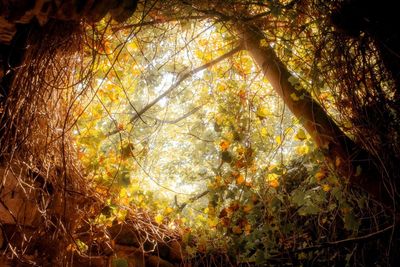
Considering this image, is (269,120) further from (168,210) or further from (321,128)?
(168,210)

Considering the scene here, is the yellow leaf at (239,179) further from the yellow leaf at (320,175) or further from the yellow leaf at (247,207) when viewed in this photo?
the yellow leaf at (320,175)

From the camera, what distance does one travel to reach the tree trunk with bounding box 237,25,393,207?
214 centimetres

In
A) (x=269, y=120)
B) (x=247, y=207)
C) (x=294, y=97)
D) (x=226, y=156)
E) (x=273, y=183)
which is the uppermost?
(x=269, y=120)

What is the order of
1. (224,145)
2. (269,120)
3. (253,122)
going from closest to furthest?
(224,145) < (253,122) < (269,120)

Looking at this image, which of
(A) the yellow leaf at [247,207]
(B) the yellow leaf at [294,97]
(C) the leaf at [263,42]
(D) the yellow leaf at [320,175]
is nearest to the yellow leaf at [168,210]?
(A) the yellow leaf at [247,207]

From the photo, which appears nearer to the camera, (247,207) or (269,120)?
(247,207)

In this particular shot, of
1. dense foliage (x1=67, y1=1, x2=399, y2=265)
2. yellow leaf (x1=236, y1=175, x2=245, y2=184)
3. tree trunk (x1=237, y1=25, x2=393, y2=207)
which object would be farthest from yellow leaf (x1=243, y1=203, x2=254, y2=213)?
tree trunk (x1=237, y1=25, x2=393, y2=207)

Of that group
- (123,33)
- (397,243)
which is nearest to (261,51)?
(123,33)

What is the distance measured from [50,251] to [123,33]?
1.64m

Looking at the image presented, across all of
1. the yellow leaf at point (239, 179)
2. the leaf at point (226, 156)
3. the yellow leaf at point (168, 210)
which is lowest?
the yellow leaf at point (239, 179)

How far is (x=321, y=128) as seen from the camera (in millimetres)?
2305

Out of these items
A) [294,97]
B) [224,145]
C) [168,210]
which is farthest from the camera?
[168,210]

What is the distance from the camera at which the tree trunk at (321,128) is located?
7.02 ft

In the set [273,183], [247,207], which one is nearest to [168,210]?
[247,207]
